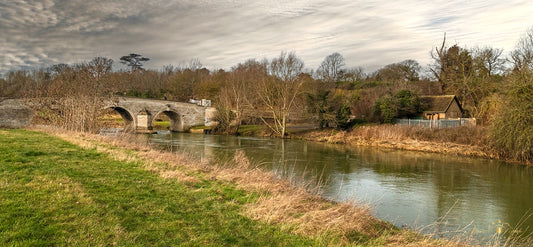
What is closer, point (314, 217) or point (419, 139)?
point (314, 217)

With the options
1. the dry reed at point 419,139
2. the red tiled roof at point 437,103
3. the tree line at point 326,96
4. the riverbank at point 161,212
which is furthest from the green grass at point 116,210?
the red tiled roof at point 437,103

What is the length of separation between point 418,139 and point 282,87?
15.0 meters

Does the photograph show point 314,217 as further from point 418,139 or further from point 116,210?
point 418,139

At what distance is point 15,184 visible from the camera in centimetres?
603

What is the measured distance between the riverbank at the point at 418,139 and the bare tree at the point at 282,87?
13.6 feet

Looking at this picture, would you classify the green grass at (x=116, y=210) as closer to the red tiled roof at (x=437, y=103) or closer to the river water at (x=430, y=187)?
the river water at (x=430, y=187)

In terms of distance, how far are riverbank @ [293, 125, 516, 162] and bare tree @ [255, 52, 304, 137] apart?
4.14m

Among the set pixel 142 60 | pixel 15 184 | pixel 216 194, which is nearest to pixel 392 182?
pixel 216 194

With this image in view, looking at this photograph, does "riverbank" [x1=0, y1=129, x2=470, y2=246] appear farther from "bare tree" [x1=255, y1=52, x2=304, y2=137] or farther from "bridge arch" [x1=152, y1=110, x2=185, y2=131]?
"bridge arch" [x1=152, y1=110, x2=185, y2=131]

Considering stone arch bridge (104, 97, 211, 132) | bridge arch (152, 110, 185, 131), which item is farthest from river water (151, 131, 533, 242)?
bridge arch (152, 110, 185, 131)

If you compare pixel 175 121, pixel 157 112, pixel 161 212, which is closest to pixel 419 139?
pixel 161 212

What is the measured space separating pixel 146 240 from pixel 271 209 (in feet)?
8.06

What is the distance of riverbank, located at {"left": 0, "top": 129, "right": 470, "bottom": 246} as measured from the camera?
446 cm

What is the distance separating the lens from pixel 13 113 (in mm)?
33406
